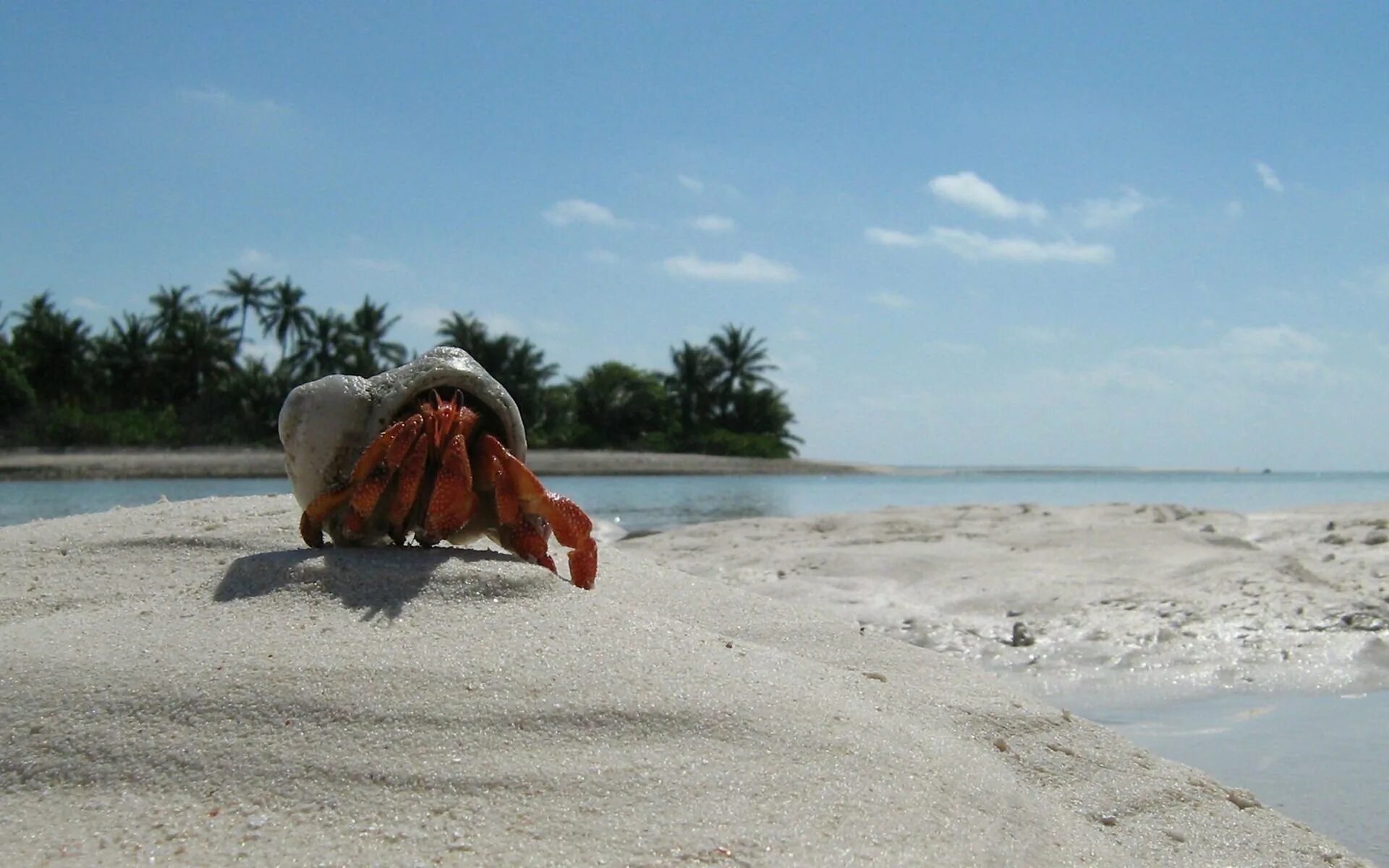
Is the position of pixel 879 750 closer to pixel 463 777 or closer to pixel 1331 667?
pixel 463 777

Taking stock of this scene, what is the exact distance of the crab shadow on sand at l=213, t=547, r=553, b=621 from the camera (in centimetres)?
357

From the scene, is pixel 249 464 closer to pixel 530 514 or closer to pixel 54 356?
pixel 54 356

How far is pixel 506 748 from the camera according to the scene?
2.79 meters

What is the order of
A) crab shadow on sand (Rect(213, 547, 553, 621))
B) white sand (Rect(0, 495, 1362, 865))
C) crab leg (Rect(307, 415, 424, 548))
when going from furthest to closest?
crab leg (Rect(307, 415, 424, 548)) < crab shadow on sand (Rect(213, 547, 553, 621)) < white sand (Rect(0, 495, 1362, 865))

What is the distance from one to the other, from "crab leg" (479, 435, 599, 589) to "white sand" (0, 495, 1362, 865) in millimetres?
154

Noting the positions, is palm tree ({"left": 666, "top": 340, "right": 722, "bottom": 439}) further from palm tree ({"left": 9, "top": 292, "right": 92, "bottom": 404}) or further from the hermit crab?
the hermit crab

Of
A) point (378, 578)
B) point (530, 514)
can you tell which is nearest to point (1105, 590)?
point (530, 514)

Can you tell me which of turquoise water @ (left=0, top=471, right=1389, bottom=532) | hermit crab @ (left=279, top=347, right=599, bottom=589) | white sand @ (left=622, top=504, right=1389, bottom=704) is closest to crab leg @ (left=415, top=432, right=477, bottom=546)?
hermit crab @ (left=279, top=347, right=599, bottom=589)

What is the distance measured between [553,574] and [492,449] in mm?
519

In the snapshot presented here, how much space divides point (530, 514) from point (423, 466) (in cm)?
53

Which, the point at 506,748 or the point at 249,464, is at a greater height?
the point at 506,748

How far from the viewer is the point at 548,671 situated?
3.15 m

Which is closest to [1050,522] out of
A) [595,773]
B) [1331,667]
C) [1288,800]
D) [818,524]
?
[818,524]

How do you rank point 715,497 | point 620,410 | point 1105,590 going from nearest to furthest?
1. point 1105,590
2. point 715,497
3. point 620,410
